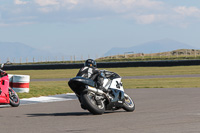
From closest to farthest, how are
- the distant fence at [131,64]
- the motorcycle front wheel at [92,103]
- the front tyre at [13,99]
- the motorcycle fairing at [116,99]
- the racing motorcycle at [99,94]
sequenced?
1. the motorcycle front wheel at [92,103]
2. the racing motorcycle at [99,94]
3. the motorcycle fairing at [116,99]
4. the front tyre at [13,99]
5. the distant fence at [131,64]

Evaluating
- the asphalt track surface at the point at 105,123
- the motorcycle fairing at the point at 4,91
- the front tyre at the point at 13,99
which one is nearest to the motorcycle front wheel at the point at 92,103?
the asphalt track surface at the point at 105,123

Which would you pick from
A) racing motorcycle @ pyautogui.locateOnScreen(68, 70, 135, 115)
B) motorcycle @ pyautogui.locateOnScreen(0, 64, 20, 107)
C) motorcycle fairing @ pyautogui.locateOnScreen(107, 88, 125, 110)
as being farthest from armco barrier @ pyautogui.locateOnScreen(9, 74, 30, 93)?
motorcycle fairing @ pyautogui.locateOnScreen(107, 88, 125, 110)

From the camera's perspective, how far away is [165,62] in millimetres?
53875

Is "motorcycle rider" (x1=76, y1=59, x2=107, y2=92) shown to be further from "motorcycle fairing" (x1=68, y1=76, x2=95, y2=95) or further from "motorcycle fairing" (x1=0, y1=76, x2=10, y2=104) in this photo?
"motorcycle fairing" (x1=0, y1=76, x2=10, y2=104)

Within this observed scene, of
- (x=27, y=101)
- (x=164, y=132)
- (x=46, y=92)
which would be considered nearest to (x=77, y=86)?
(x=164, y=132)

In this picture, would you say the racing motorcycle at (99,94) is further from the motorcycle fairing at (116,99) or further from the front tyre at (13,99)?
the front tyre at (13,99)

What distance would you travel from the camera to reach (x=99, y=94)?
40.0 feet

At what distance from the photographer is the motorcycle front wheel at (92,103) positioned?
38.8ft

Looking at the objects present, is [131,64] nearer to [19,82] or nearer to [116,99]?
[19,82]

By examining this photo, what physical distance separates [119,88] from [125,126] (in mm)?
3410

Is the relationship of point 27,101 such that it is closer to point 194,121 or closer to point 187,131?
point 194,121

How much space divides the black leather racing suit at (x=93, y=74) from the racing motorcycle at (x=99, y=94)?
0.16m

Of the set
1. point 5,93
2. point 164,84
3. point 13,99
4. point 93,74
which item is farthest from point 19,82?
point 164,84

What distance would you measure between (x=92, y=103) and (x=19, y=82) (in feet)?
27.5
